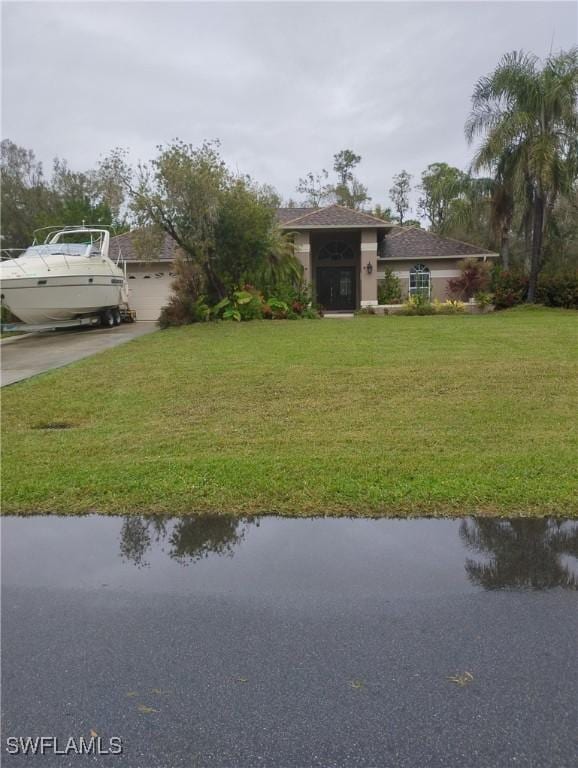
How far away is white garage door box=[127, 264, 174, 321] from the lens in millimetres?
23922

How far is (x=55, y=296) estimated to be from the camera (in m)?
16.3

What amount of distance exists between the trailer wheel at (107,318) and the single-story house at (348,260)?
12.5 feet

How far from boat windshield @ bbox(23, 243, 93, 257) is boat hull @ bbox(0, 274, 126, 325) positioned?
801 millimetres

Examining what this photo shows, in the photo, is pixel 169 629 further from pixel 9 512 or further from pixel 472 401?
pixel 472 401

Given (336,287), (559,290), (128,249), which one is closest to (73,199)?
(128,249)

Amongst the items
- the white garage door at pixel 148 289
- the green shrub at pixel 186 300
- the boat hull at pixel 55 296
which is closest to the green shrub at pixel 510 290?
the green shrub at pixel 186 300

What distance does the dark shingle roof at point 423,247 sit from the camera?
25359 mm

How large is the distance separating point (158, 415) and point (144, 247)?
41.7 ft

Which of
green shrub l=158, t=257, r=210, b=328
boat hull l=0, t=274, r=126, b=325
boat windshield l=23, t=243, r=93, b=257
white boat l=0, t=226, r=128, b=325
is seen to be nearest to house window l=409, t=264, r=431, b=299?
green shrub l=158, t=257, r=210, b=328

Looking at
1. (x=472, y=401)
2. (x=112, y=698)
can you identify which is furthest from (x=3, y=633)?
(x=472, y=401)

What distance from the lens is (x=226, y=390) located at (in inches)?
325

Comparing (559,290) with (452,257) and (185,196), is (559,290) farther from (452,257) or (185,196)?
(185,196)

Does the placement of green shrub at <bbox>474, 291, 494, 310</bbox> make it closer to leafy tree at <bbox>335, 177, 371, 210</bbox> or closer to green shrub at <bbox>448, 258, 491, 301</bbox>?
green shrub at <bbox>448, 258, 491, 301</bbox>

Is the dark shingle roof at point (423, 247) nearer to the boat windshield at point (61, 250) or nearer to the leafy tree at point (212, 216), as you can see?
the leafy tree at point (212, 216)
